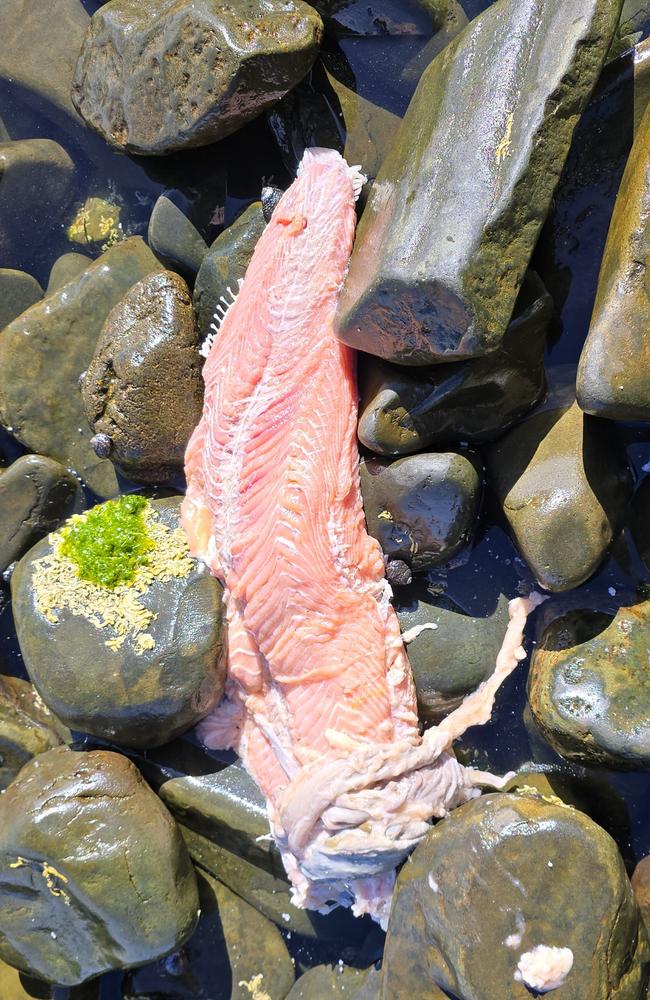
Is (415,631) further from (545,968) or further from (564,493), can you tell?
(545,968)

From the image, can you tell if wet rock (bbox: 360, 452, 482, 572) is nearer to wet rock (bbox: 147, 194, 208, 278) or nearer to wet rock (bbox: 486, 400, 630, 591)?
wet rock (bbox: 486, 400, 630, 591)

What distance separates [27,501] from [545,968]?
4.24 m

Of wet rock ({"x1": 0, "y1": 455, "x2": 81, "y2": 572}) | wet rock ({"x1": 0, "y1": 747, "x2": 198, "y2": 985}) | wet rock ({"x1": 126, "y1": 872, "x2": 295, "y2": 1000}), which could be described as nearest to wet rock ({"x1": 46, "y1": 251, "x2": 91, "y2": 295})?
wet rock ({"x1": 0, "y1": 455, "x2": 81, "y2": 572})

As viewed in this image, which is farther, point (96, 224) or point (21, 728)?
point (96, 224)


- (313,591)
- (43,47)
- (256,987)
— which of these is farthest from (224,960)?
(43,47)

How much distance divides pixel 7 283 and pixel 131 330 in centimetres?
152

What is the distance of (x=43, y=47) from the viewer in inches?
229

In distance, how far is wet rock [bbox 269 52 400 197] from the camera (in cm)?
504

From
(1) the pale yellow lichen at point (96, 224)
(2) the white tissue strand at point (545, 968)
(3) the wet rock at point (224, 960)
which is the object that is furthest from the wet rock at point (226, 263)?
(2) the white tissue strand at point (545, 968)

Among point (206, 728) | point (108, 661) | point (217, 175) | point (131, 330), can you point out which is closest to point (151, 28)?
point (217, 175)

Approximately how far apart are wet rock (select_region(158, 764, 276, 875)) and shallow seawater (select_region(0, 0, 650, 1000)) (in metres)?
0.11

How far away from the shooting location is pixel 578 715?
169 inches

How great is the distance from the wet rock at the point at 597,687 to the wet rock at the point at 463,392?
4.29 feet

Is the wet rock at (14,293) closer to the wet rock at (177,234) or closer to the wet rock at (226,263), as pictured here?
the wet rock at (177,234)
